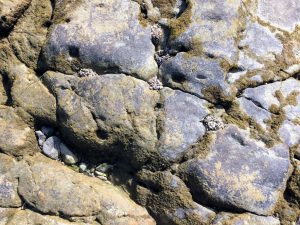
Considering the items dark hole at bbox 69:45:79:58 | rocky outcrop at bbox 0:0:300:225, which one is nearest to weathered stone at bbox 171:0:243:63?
rocky outcrop at bbox 0:0:300:225

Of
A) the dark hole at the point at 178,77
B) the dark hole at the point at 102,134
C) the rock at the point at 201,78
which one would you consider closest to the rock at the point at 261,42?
the rock at the point at 201,78

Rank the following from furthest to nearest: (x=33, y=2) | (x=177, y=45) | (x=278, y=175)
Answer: (x=33, y=2) < (x=177, y=45) < (x=278, y=175)

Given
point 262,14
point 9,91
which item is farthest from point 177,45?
point 9,91

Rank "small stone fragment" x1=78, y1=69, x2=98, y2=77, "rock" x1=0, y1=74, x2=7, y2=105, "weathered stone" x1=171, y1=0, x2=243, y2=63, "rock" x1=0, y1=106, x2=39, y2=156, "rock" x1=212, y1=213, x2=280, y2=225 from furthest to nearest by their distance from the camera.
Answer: "rock" x1=0, y1=74, x2=7, y2=105
"small stone fragment" x1=78, y1=69, x2=98, y2=77
"rock" x1=0, y1=106, x2=39, y2=156
"weathered stone" x1=171, y1=0, x2=243, y2=63
"rock" x1=212, y1=213, x2=280, y2=225

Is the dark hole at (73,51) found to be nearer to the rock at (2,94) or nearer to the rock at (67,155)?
the rock at (2,94)

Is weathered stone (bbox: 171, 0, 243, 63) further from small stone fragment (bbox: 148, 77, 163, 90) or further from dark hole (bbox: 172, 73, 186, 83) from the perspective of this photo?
small stone fragment (bbox: 148, 77, 163, 90)

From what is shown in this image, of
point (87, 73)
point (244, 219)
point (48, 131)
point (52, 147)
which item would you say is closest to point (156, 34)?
point (87, 73)

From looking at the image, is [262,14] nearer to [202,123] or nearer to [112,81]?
[202,123]
